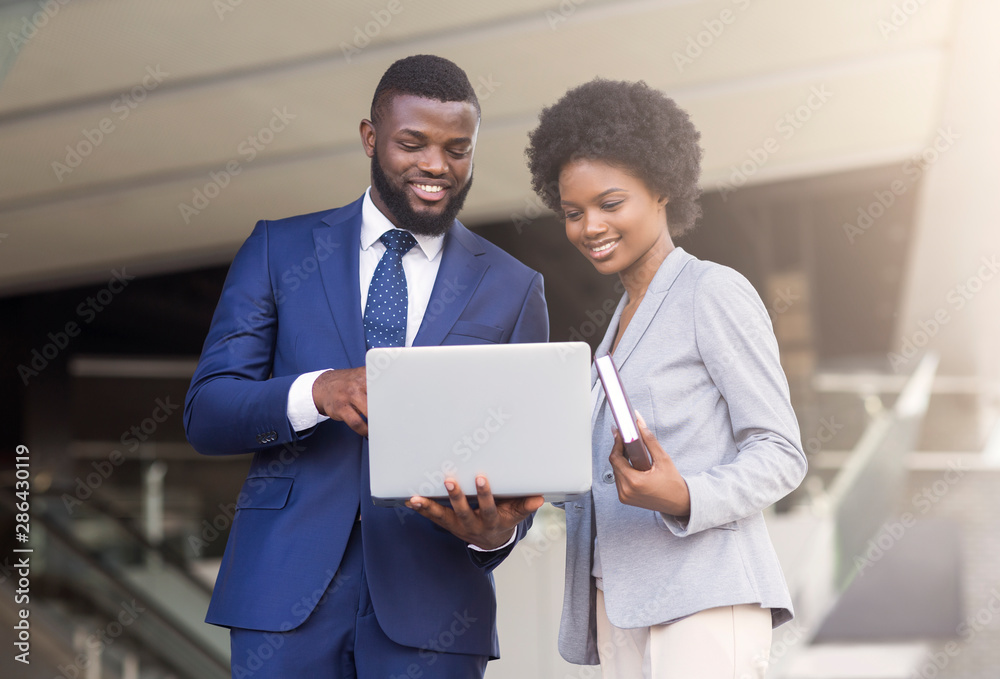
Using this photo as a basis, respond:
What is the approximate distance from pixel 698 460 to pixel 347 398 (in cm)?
67

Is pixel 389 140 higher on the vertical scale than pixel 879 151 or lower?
lower

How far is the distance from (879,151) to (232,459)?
10723 millimetres

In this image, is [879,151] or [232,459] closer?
[879,151]

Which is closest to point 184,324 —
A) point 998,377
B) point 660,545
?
point 660,545

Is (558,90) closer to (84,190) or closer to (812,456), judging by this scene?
(84,190)

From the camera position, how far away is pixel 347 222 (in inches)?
83.2

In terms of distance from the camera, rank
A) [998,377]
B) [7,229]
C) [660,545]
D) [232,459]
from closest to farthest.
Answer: [660,545] → [7,229] → [232,459] → [998,377]
